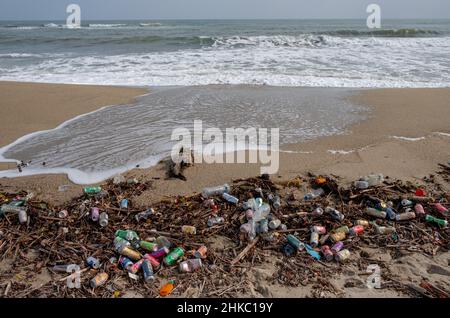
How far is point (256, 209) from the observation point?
10.5 feet

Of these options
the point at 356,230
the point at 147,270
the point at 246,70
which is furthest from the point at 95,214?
the point at 246,70

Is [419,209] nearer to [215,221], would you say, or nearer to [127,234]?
[215,221]

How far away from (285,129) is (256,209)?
98.4 inches

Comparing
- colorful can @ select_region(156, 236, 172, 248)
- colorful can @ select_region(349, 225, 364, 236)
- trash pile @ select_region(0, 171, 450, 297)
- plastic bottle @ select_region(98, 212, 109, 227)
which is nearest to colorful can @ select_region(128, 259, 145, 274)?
trash pile @ select_region(0, 171, 450, 297)

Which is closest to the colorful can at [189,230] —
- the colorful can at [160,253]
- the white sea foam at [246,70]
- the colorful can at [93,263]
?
the colorful can at [160,253]

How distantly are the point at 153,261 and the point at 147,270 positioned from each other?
117mm

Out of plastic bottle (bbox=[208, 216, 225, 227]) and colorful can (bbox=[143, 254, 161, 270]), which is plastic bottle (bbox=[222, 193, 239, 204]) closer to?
Result: plastic bottle (bbox=[208, 216, 225, 227])

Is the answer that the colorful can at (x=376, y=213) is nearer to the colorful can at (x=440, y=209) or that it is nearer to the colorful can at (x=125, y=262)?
the colorful can at (x=440, y=209)

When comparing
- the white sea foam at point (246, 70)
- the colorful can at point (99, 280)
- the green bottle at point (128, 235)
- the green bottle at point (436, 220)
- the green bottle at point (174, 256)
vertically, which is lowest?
the colorful can at point (99, 280)

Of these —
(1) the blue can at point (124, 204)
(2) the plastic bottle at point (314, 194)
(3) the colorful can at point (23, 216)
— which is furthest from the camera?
(2) the plastic bottle at point (314, 194)

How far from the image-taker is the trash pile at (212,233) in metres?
2.45

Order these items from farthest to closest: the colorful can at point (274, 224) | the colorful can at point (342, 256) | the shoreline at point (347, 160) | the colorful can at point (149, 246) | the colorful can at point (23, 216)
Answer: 1. the shoreline at point (347, 160)
2. the colorful can at point (23, 216)
3. the colorful can at point (274, 224)
4. the colorful can at point (149, 246)
5. the colorful can at point (342, 256)

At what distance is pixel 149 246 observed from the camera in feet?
9.02

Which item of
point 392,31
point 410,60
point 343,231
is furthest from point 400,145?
point 392,31
